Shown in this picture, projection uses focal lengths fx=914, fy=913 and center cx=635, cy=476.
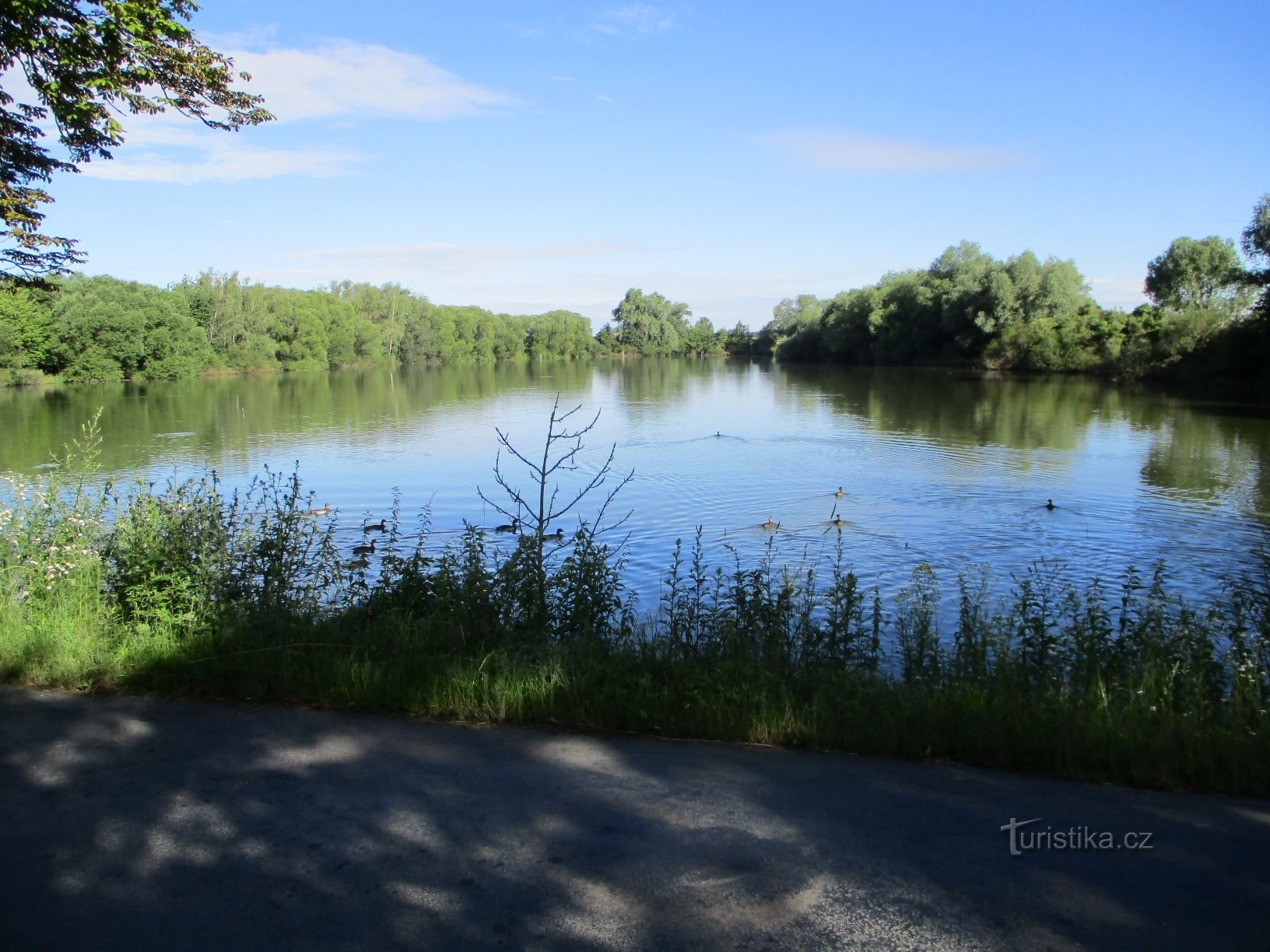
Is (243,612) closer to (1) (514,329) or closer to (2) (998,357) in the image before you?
A: (2) (998,357)

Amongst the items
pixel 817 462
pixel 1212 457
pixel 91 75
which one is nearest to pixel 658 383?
pixel 817 462

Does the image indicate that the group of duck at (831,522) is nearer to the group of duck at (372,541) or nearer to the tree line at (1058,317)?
the group of duck at (372,541)

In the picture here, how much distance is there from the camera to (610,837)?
4062 mm

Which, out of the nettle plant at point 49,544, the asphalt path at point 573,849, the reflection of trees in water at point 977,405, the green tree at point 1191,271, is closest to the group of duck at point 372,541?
the nettle plant at point 49,544

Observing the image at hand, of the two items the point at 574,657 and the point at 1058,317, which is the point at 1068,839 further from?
the point at 1058,317

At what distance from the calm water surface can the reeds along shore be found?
5.00m

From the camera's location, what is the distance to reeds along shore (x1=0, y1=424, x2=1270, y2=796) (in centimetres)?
522

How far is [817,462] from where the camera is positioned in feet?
101

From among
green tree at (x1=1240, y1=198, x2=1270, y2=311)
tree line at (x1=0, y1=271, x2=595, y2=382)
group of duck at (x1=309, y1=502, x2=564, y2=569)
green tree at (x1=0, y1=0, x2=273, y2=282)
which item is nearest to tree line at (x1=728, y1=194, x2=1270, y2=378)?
green tree at (x1=1240, y1=198, x2=1270, y2=311)

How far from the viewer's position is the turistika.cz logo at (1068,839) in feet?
13.2

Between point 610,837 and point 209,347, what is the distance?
3790 inches

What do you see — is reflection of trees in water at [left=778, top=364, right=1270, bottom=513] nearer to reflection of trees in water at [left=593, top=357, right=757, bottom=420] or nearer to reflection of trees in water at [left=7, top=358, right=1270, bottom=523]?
reflection of trees in water at [left=7, top=358, right=1270, bottom=523]

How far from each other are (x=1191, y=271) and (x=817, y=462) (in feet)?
251

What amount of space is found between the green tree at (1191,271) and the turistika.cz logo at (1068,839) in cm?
9439
